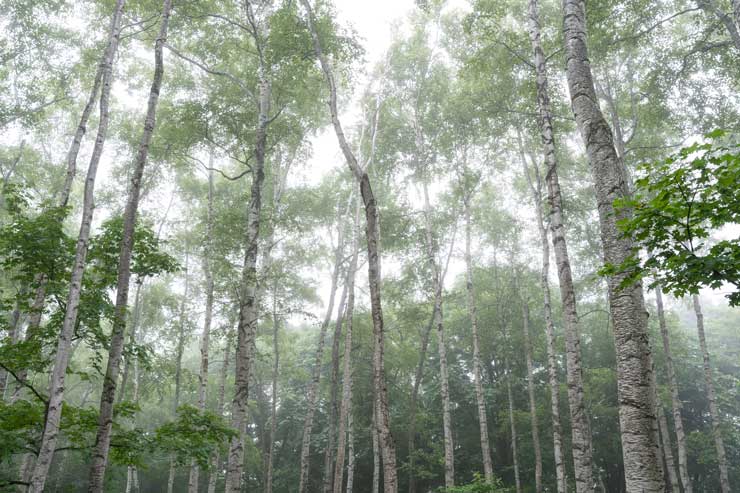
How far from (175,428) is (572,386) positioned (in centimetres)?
725

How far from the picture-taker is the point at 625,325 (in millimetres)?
4008

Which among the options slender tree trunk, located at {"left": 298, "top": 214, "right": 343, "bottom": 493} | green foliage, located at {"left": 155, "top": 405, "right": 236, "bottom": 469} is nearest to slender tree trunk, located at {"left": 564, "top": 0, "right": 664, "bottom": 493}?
green foliage, located at {"left": 155, "top": 405, "right": 236, "bottom": 469}

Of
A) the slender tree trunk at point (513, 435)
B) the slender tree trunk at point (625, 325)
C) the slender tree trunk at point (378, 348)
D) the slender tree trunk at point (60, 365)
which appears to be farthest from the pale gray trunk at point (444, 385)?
the slender tree trunk at point (625, 325)

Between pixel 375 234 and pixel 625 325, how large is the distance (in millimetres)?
4706

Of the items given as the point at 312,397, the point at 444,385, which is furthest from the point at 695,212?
the point at 312,397

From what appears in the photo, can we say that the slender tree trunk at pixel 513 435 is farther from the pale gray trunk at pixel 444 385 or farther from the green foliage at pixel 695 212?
the green foliage at pixel 695 212

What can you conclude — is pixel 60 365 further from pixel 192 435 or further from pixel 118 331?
pixel 192 435

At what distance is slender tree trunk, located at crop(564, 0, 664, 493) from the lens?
364 cm

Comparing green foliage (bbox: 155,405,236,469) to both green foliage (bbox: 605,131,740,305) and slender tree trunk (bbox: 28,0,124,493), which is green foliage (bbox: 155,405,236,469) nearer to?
slender tree trunk (bbox: 28,0,124,493)

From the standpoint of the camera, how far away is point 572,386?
28.8 ft

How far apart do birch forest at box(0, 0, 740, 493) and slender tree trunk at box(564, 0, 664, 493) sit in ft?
0.08

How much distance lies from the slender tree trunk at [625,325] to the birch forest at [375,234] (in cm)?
3

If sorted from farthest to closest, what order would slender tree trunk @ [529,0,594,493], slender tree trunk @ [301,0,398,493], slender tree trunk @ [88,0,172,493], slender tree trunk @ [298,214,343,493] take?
slender tree trunk @ [298,214,343,493] < slender tree trunk @ [529,0,594,493] < slender tree trunk @ [301,0,398,493] < slender tree trunk @ [88,0,172,493]

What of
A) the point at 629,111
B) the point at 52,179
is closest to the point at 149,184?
the point at 52,179
